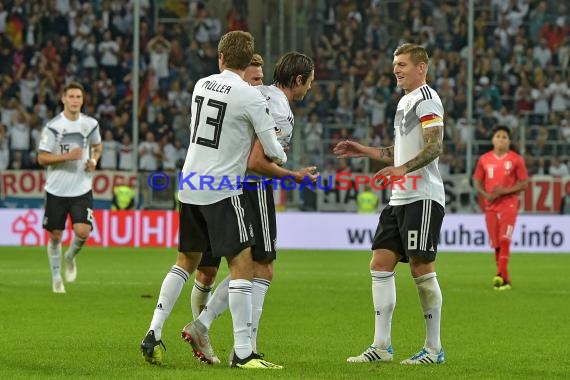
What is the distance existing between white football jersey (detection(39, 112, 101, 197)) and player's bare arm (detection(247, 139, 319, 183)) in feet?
23.7

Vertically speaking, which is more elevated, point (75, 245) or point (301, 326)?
point (75, 245)

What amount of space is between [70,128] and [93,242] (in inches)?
415

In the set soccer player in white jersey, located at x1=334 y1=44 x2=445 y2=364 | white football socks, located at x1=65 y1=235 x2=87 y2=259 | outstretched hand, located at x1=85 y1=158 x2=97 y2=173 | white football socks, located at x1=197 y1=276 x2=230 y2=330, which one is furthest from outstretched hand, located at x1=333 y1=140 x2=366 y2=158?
white football socks, located at x1=65 y1=235 x2=87 y2=259

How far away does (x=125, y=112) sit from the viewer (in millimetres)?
28984

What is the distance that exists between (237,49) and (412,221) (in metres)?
1.76

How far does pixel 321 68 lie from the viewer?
29.2 meters

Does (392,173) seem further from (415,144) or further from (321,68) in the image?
(321,68)

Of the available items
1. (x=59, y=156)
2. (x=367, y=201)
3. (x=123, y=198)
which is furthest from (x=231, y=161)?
(x=123, y=198)

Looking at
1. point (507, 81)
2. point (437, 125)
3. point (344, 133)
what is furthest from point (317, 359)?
point (507, 81)

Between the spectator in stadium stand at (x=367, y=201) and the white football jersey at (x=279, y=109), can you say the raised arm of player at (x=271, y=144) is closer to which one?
the white football jersey at (x=279, y=109)

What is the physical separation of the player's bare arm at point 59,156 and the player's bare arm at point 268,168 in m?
6.68

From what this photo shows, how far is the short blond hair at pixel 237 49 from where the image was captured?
7.75 metres

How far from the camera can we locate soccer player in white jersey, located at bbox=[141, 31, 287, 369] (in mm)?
7727

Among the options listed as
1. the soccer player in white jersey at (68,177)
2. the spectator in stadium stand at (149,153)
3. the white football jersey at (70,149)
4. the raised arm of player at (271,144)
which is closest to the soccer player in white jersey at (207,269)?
the raised arm of player at (271,144)
